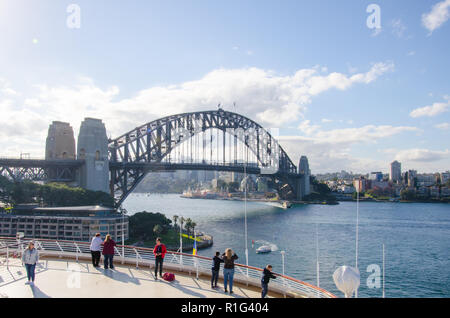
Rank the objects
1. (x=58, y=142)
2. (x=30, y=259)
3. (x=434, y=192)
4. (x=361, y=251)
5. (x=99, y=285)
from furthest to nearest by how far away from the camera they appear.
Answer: (x=434, y=192), (x=58, y=142), (x=361, y=251), (x=99, y=285), (x=30, y=259)

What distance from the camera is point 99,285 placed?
7891 mm

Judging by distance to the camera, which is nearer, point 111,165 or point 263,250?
point 263,250

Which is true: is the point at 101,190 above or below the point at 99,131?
below

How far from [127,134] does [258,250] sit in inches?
1402

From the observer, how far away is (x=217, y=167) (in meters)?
73.9

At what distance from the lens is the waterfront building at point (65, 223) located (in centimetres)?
3712

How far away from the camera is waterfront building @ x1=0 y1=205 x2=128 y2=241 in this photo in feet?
122

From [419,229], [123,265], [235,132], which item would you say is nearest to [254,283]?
[123,265]

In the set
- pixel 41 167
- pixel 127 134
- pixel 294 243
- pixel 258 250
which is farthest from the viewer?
pixel 127 134

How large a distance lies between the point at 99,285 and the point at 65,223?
109 ft

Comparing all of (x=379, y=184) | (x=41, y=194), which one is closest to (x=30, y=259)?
(x=41, y=194)

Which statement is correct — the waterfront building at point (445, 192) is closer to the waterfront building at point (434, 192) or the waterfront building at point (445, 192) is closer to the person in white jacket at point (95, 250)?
the waterfront building at point (434, 192)

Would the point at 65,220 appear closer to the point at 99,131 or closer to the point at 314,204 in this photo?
the point at 99,131

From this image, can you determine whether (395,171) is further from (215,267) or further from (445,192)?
(215,267)
